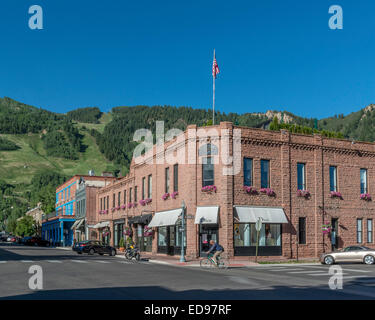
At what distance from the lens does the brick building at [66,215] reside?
79625 mm

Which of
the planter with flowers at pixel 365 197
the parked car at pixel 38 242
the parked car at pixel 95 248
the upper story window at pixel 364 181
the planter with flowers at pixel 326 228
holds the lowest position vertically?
the parked car at pixel 38 242

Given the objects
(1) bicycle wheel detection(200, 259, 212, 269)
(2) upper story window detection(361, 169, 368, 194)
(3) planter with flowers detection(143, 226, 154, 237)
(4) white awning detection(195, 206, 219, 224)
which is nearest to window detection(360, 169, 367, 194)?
(2) upper story window detection(361, 169, 368, 194)

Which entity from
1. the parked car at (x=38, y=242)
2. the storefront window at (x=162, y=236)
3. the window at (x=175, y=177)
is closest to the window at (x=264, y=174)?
the window at (x=175, y=177)

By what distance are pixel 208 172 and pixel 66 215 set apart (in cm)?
4887

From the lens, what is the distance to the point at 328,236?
125 ft

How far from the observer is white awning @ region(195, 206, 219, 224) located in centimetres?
3406

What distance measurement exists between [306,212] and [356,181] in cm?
607

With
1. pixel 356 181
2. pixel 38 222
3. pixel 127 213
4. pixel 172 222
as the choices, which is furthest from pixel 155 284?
pixel 38 222

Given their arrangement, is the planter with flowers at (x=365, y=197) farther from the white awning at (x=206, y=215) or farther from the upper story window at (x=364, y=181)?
the white awning at (x=206, y=215)

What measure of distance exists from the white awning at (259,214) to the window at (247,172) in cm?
185

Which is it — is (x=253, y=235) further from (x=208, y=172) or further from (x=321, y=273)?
(x=321, y=273)

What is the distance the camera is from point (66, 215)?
7931 cm

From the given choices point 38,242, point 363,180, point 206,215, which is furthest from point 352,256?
point 38,242
